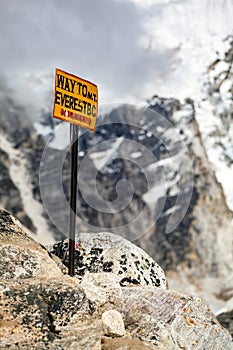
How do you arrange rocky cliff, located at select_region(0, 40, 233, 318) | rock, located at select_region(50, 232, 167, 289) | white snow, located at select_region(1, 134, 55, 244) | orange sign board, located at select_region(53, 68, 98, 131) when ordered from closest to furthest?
1. orange sign board, located at select_region(53, 68, 98, 131)
2. rock, located at select_region(50, 232, 167, 289)
3. rocky cliff, located at select_region(0, 40, 233, 318)
4. white snow, located at select_region(1, 134, 55, 244)

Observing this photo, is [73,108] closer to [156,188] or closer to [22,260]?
[22,260]

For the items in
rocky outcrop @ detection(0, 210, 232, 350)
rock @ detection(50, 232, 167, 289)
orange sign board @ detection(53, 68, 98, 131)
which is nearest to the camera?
rocky outcrop @ detection(0, 210, 232, 350)

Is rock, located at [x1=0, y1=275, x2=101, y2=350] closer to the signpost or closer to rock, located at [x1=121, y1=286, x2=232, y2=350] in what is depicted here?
rock, located at [x1=121, y1=286, x2=232, y2=350]

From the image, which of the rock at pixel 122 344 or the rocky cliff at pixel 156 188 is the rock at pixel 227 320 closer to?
the rocky cliff at pixel 156 188

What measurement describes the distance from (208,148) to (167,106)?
7925 millimetres

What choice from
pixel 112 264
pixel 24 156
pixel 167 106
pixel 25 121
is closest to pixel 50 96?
pixel 25 121

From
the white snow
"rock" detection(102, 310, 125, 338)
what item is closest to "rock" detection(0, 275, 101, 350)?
"rock" detection(102, 310, 125, 338)

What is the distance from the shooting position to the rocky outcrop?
6.04 metres

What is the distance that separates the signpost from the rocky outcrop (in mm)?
745

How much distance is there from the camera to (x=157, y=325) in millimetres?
6938

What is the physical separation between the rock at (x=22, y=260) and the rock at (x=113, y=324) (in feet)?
2.48

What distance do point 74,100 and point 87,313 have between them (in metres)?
3.16

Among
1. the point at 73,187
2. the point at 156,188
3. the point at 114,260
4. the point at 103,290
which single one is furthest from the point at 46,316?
the point at 156,188

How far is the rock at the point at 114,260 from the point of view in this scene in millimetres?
9141
